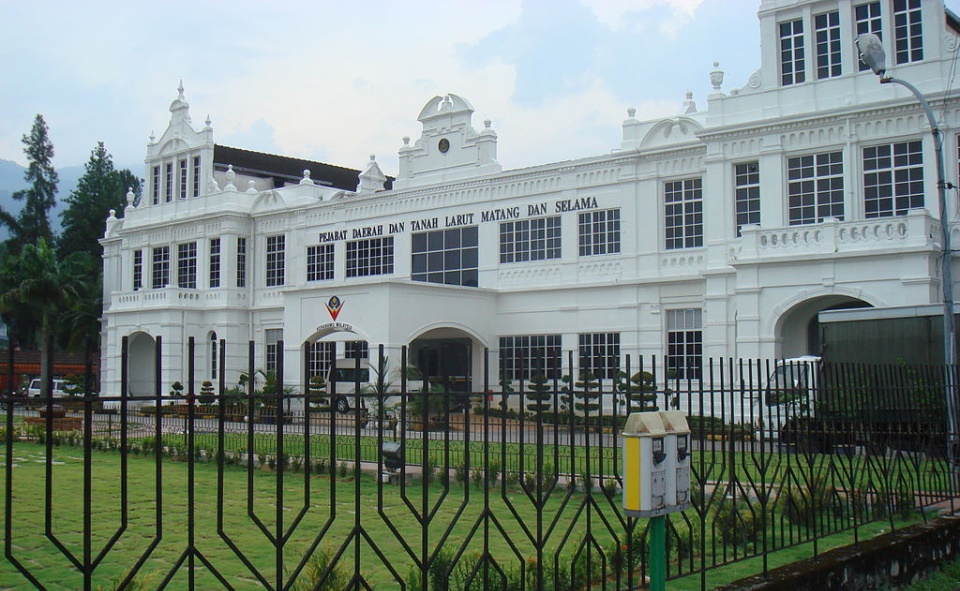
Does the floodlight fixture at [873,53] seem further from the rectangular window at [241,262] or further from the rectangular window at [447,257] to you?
the rectangular window at [241,262]

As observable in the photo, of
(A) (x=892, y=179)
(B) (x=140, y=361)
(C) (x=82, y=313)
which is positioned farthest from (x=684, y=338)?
(C) (x=82, y=313)

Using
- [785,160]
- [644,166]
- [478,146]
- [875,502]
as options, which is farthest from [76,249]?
[875,502]

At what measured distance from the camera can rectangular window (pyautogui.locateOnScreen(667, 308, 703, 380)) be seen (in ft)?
90.8

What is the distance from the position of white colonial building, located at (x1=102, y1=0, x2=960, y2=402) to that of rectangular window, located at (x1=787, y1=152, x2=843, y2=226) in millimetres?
54

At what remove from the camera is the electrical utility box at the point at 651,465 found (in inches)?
206

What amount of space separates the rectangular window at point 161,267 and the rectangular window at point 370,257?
35.5ft

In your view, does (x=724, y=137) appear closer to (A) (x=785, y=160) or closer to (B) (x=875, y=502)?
(A) (x=785, y=160)

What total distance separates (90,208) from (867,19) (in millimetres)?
57063

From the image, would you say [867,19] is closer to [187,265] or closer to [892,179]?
[892,179]

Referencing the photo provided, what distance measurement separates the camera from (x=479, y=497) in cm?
1416

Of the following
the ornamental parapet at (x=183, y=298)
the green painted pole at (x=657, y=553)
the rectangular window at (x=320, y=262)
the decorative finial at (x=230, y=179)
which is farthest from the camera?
the decorative finial at (x=230, y=179)

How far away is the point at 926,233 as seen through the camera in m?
21.9

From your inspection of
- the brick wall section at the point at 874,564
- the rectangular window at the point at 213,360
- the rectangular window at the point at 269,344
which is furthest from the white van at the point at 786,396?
the rectangular window at the point at 213,360

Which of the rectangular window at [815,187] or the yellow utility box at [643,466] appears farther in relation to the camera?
the rectangular window at [815,187]
